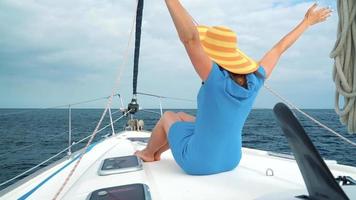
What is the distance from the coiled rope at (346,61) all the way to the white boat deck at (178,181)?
0.34 metres

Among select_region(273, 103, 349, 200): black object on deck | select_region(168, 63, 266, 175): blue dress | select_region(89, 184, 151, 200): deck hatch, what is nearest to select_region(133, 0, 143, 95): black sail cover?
select_region(168, 63, 266, 175): blue dress

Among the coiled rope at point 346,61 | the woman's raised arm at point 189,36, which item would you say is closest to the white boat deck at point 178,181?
the coiled rope at point 346,61

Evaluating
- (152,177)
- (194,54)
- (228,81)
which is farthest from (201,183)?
(194,54)

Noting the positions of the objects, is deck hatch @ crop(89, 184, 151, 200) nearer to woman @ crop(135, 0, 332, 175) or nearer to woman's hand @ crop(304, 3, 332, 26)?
woman @ crop(135, 0, 332, 175)

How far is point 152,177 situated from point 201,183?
34 cm

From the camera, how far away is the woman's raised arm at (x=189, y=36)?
58.7 inches

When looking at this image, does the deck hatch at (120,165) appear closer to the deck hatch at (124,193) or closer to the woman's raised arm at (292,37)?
the deck hatch at (124,193)

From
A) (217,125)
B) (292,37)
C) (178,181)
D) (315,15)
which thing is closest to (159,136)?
(178,181)

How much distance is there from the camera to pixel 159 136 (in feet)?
7.63

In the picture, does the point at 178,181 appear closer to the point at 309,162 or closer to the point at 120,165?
the point at 120,165

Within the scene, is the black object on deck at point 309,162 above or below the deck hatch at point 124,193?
above

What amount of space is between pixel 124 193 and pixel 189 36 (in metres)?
0.76

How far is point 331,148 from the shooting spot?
12.0 metres

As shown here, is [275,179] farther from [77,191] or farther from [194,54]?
[77,191]
